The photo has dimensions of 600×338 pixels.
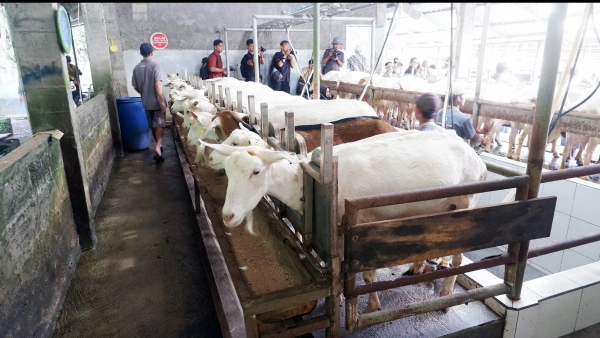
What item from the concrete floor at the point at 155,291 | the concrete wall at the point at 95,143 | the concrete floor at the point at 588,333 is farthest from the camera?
the concrete wall at the point at 95,143

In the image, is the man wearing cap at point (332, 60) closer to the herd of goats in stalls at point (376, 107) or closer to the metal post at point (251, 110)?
the herd of goats in stalls at point (376, 107)

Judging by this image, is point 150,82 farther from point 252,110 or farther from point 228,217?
point 228,217

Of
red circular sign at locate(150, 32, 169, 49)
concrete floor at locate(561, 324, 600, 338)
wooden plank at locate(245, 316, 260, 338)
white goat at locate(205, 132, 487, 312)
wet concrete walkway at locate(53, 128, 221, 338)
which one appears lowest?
concrete floor at locate(561, 324, 600, 338)

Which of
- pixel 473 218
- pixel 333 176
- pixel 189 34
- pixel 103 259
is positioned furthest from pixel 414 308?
pixel 189 34

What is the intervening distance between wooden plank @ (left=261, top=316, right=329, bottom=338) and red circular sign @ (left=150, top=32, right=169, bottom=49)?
1136 centimetres

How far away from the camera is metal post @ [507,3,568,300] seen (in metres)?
1.93

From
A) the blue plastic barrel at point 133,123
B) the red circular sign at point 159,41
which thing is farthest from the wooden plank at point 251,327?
the red circular sign at point 159,41

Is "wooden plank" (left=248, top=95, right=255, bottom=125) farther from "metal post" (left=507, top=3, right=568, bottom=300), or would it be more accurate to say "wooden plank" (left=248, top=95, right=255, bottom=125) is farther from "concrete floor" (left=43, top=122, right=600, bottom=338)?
"metal post" (left=507, top=3, right=568, bottom=300)

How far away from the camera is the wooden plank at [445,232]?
1.92m

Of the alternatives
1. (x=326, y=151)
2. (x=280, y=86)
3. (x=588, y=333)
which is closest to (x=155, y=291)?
(x=326, y=151)

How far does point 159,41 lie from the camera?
11523 millimetres

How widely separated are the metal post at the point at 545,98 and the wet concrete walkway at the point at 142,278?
2.40m

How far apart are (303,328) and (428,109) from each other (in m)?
2.23

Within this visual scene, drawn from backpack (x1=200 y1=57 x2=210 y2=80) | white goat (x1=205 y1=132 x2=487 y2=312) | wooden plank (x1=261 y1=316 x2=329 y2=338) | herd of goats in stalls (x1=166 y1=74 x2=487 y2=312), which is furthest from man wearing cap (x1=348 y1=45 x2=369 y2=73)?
wooden plank (x1=261 y1=316 x2=329 y2=338)
